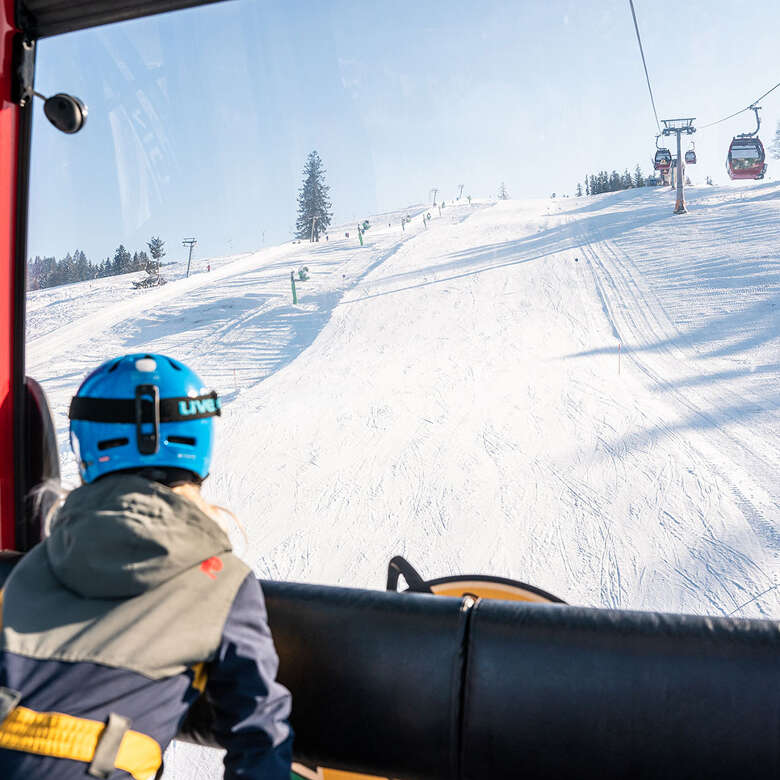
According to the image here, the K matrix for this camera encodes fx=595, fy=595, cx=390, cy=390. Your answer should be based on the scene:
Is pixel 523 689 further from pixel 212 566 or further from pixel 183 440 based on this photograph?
pixel 183 440

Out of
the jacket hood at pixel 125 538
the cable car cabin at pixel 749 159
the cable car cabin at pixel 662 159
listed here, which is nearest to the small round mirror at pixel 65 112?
the jacket hood at pixel 125 538

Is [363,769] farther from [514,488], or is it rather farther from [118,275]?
[118,275]

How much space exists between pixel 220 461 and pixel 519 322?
6.23m

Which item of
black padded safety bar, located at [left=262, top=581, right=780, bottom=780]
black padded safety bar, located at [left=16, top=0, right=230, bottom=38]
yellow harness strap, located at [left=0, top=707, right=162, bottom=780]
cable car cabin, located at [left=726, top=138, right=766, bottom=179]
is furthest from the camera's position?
cable car cabin, located at [left=726, top=138, right=766, bottom=179]

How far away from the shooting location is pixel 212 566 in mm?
Result: 1301

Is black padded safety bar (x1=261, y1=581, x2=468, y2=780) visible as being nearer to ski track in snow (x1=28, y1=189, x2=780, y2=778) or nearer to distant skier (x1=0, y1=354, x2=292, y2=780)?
distant skier (x1=0, y1=354, x2=292, y2=780)

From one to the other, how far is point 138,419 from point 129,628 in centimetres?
45

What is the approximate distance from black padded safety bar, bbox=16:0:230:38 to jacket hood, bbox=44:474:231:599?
2.04 metres

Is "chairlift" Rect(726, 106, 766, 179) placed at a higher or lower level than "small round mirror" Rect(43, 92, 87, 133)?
higher

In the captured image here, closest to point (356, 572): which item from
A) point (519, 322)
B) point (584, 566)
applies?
point (584, 566)

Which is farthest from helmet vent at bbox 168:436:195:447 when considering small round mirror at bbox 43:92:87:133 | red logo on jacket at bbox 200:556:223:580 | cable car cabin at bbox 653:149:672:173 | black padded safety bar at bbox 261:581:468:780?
cable car cabin at bbox 653:149:672:173

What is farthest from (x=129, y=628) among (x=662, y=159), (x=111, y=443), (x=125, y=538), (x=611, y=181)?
(x=611, y=181)

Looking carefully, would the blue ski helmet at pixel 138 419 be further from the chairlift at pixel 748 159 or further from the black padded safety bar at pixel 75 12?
the chairlift at pixel 748 159

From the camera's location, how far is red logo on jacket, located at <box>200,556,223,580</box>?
50.4 inches
